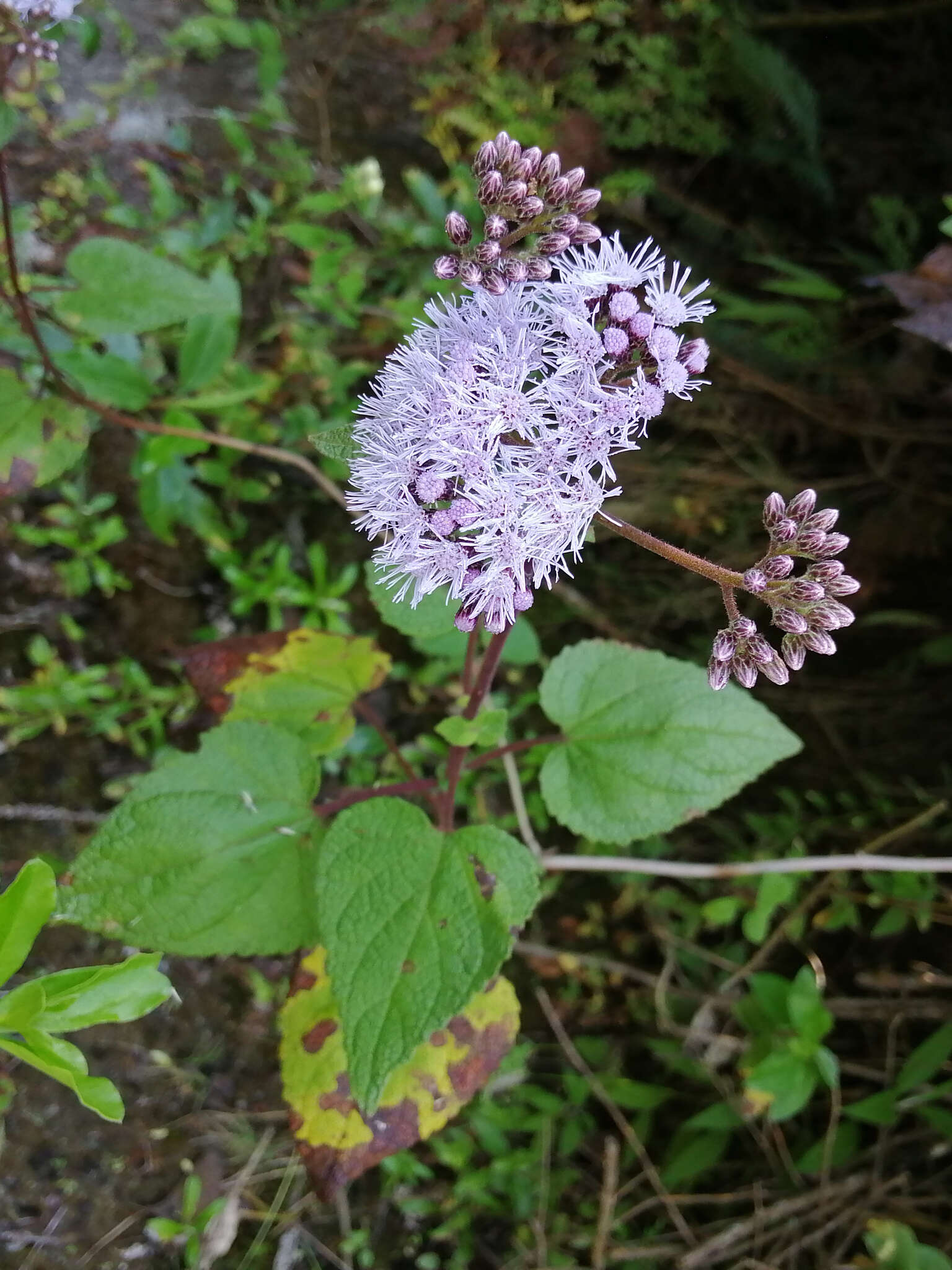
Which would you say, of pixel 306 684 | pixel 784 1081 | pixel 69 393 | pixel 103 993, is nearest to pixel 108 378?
pixel 69 393

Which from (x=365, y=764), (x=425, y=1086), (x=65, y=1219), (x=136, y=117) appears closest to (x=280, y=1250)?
(x=65, y=1219)

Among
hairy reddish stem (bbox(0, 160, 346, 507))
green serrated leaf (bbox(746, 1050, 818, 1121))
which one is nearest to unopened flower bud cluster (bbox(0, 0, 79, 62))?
hairy reddish stem (bbox(0, 160, 346, 507))

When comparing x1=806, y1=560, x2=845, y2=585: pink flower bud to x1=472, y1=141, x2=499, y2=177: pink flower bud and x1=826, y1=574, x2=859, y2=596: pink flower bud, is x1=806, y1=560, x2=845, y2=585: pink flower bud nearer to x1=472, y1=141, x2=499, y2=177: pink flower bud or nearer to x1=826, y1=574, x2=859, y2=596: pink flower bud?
x1=826, y1=574, x2=859, y2=596: pink flower bud

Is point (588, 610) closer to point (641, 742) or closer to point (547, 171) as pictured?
point (641, 742)

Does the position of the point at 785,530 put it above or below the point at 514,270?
below

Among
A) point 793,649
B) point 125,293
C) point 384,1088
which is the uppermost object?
point 793,649

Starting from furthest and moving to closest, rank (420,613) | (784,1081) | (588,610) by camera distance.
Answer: (588,610)
(784,1081)
(420,613)
